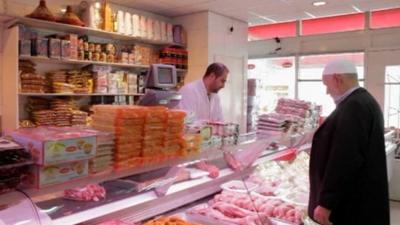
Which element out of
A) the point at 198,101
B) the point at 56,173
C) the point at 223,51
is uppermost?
the point at 223,51

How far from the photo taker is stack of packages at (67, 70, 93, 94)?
4906 millimetres

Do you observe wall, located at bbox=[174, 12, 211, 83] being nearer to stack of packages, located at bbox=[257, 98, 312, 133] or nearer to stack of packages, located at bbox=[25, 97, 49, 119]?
stack of packages, located at bbox=[257, 98, 312, 133]

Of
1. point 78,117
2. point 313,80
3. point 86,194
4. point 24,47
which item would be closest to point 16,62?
point 24,47

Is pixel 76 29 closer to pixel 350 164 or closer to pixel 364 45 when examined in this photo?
pixel 350 164

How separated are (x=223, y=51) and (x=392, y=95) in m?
3.07

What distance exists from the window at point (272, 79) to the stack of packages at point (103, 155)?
241 inches

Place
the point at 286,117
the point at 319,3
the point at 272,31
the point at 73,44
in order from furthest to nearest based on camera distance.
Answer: the point at 272,31 → the point at 319,3 → the point at 73,44 → the point at 286,117

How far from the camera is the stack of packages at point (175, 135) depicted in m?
1.88

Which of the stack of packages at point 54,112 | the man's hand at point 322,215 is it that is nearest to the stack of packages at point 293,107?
the man's hand at point 322,215

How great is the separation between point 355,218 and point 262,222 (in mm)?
578

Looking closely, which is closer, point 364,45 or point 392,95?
point 392,95

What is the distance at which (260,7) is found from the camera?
5852 millimetres

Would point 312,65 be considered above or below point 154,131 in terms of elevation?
above

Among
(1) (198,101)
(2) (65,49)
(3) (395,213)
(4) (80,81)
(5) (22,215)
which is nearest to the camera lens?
(5) (22,215)
